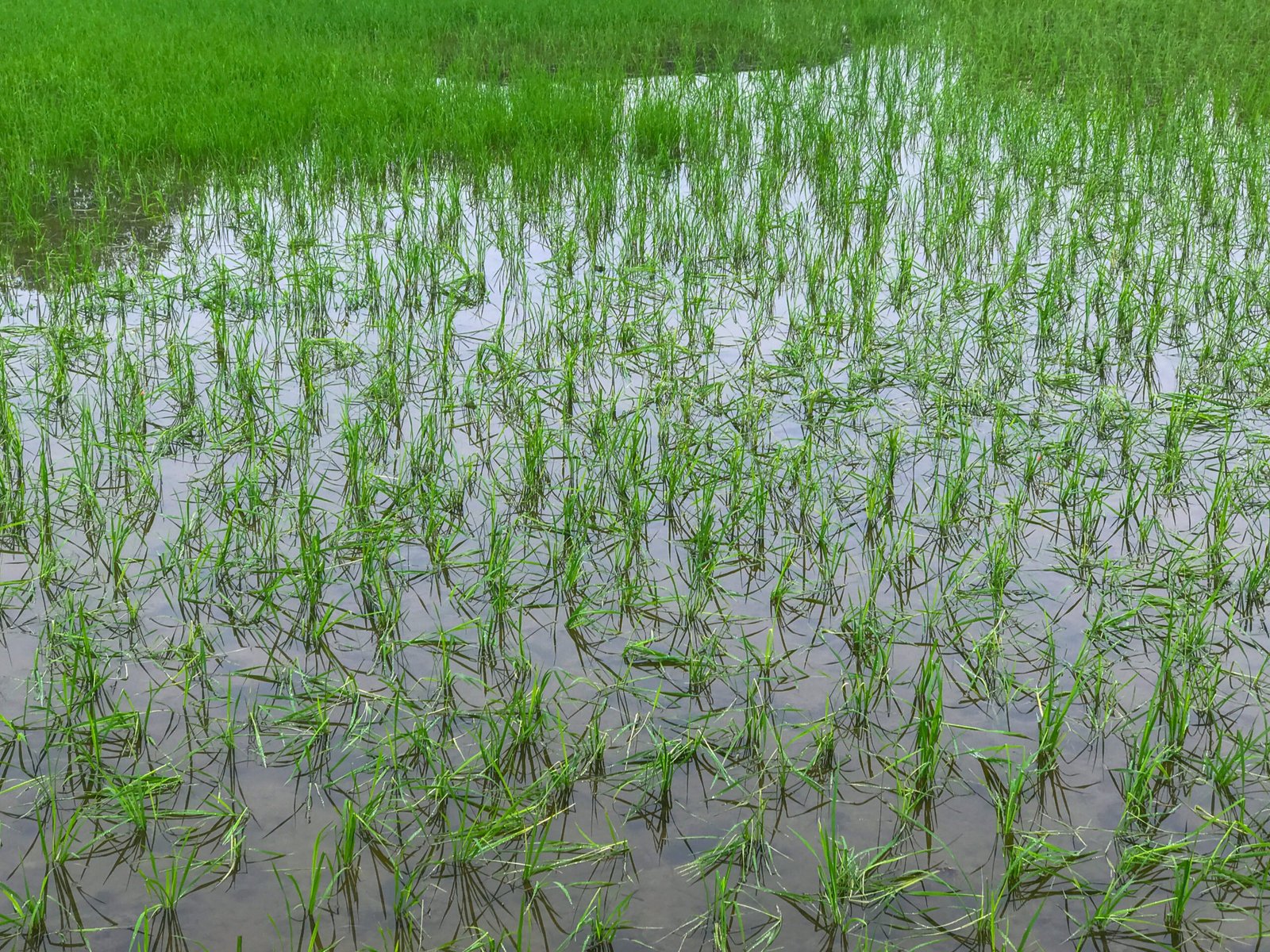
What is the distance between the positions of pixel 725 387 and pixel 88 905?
9.70 ft

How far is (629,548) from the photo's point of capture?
11.0 ft

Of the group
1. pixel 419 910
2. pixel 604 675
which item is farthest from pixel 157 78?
pixel 419 910

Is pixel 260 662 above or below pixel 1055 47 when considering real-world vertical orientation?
below

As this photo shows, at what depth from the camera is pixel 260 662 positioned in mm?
2824

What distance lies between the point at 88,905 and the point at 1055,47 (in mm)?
10660

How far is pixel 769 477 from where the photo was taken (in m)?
3.68

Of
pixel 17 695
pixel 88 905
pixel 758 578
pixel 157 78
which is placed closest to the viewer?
pixel 88 905

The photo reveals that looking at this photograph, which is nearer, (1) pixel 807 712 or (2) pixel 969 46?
(1) pixel 807 712

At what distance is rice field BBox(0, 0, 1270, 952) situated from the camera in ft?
7.39

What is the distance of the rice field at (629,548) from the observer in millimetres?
2252

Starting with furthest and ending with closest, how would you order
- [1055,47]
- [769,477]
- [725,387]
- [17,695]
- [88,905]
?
[1055,47] → [725,387] → [769,477] → [17,695] → [88,905]

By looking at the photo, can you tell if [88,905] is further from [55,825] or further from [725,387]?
[725,387]

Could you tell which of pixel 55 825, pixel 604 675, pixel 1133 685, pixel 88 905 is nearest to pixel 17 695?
pixel 55 825

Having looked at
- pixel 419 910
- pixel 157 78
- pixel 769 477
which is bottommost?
pixel 419 910
